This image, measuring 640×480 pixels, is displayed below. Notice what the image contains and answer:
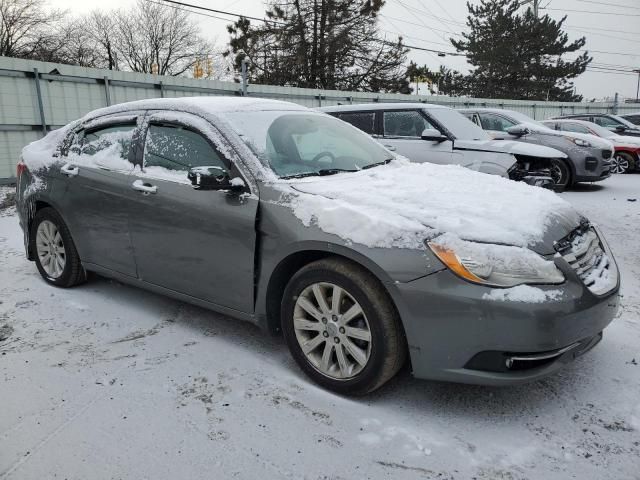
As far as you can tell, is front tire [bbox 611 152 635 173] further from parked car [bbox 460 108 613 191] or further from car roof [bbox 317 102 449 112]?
car roof [bbox 317 102 449 112]

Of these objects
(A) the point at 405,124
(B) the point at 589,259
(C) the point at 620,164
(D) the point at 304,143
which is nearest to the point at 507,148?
(A) the point at 405,124

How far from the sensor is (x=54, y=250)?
4.38 m

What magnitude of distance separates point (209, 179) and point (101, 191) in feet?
4.14

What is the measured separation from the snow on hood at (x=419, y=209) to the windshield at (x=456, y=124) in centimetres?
451

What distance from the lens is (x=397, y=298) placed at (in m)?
2.45

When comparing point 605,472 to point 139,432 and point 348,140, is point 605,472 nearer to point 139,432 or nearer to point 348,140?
point 139,432

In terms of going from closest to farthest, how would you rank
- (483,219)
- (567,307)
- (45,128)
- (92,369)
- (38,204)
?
(567,307) → (483,219) → (92,369) → (38,204) → (45,128)

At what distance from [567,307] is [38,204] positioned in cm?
410

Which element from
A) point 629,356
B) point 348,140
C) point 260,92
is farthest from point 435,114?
A: point 260,92

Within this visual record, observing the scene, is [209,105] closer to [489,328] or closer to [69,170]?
[69,170]

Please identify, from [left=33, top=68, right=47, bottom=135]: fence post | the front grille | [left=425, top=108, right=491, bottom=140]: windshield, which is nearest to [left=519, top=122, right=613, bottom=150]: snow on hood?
[left=425, top=108, right=491, bottom=140]: windshield

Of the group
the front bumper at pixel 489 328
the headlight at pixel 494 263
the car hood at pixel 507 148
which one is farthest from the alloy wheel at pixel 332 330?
the car hood at pixel 507 148

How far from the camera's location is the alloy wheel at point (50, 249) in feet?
14.1

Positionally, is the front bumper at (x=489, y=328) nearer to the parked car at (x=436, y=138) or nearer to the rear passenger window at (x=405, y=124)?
the parked car at (x=436, y=138)
